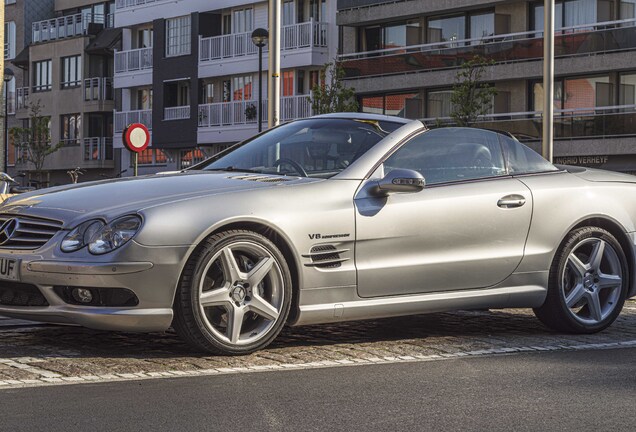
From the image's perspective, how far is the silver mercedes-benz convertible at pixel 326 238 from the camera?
722 centimetres

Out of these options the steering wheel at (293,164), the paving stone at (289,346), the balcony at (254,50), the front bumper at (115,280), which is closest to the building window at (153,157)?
the balcony at (254,50)

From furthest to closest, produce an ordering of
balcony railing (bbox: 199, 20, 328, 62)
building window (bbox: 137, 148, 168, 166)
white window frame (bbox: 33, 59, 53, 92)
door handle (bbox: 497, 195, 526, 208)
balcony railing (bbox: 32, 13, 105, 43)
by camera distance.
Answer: white window frame (bbox: 33, 59, 53, 92)
balcony railing (bbox: 32, 13, 105, 43)
building window (bbox: 137, 148, 168, 166)
balcony railing (bbox: 199, 20, 328, 62)
door handle (bbox: 497, 195, 526, 208)

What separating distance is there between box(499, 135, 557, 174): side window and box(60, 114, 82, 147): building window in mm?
63195

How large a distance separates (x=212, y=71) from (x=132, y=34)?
31.1 ft

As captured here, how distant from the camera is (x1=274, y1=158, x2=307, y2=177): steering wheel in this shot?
826cm

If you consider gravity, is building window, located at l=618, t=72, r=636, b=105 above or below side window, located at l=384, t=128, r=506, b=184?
above

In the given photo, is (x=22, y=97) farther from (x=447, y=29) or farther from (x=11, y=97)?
(x=447, y=29)

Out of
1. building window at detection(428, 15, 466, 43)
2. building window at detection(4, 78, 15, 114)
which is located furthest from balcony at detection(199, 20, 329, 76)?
building window at detection(4, 78, 15, 114)

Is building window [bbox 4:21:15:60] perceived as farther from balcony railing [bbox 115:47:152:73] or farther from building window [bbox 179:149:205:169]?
building window [bbox 179:149:205:169]

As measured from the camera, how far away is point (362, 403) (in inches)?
239

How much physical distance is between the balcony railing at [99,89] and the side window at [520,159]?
202 ft

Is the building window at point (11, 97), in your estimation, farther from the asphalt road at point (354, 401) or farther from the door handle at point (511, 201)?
the asphalt road at point (354, 401)

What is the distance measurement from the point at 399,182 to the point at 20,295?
234 centimetres

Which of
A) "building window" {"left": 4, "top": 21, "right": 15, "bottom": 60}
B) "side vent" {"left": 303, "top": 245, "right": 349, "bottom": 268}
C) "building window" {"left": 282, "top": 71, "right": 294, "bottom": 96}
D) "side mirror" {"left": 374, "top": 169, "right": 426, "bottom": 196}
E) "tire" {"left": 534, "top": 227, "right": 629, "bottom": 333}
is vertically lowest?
"tire" {"left": 534, "top": 227, "right": 629, "bottom": 333}
